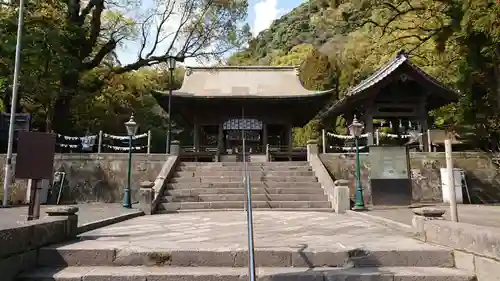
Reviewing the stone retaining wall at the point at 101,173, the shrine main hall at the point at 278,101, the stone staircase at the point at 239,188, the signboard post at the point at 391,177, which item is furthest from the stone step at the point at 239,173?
the signboard post at the point at 391,177

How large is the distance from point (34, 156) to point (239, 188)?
7180 mm

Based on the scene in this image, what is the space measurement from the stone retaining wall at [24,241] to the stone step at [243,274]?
0.15 metres

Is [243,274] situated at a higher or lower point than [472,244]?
lower

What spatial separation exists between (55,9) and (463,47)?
1683 cm

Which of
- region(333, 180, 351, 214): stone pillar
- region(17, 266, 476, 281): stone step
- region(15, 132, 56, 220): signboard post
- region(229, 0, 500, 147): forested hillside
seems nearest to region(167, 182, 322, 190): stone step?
region(333, 180, 351, 214): stone pillar

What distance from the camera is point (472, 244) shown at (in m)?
3.59

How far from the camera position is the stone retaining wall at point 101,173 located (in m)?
13.1

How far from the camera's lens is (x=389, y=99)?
15.7m

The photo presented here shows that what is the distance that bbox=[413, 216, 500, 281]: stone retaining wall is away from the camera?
3268mm

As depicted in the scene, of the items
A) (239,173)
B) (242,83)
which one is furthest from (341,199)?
(242,83)

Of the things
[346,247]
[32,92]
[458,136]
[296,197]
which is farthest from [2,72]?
[458,136]

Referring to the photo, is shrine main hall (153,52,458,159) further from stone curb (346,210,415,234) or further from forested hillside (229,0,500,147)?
stone curb (346,210,415,234)

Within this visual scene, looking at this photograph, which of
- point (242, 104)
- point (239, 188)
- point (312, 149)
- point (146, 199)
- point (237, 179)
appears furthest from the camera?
point (242, 104)

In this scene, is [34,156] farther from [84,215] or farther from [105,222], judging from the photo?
[84,215]
